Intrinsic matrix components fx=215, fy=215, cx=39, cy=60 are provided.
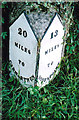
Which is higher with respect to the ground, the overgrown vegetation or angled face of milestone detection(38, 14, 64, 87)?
angled face of milestone detection(38, 14, 64, 87)

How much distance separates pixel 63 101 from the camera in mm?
2385

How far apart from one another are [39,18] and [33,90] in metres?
0.79

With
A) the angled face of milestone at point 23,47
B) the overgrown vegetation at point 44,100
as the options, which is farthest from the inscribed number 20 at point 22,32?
the overgrown vegetation at point 44,100

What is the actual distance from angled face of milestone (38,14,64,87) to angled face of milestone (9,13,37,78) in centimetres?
10

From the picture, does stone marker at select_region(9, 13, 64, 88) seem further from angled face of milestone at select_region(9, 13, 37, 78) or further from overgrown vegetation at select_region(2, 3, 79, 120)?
overgrown vegetation at select_region(2, 3, 79, 120)

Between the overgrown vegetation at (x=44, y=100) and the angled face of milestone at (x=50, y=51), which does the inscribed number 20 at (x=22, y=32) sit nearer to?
the angled face of milestone at (x=50, y=51)

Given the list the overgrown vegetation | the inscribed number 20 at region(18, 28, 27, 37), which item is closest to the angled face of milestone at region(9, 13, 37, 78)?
the inscribed number 20 at region(18, 28, 27, 37)

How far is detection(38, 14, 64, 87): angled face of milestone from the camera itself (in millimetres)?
2256

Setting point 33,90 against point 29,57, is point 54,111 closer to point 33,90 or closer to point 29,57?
point 33,90

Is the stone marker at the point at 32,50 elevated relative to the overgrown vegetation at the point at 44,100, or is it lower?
elevated

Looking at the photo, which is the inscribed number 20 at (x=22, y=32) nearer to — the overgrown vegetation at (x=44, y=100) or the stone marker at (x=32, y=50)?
the stone marker at (x=32, y=50)

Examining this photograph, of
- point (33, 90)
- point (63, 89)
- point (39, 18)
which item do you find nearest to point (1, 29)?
point (39, 18)

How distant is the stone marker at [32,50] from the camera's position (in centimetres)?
220

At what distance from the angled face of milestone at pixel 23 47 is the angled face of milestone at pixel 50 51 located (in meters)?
0.10
